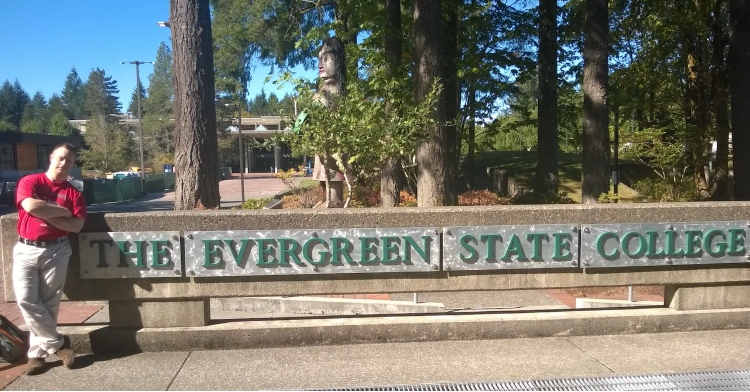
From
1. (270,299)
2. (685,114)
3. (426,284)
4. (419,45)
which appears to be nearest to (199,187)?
(270,299)

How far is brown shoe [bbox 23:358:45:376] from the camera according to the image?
13.8 ft

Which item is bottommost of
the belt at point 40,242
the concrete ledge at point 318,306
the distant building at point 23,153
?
the concrete ledge at point 318,306

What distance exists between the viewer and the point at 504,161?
786 inches

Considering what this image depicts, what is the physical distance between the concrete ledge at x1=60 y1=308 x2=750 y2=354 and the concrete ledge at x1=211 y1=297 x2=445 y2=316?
71.5 inches

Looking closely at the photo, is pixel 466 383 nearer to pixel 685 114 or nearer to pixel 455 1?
pixel 455 1

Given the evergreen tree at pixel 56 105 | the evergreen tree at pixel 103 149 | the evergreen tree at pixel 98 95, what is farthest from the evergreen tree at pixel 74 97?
the evergreen tree at pixel 103 149

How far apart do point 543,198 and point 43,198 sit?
986 centimetres

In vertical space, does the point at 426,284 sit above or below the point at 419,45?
below

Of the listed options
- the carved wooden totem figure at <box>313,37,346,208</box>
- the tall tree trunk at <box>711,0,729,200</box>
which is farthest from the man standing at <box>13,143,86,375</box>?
the tall tree trunk at <box>711,0,729,200</box>

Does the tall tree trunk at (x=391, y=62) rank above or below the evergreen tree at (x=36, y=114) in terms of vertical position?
below

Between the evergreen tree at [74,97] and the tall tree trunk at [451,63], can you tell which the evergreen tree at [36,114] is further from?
the tall tree trunk at [451,63]

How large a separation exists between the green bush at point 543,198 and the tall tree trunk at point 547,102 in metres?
0.44

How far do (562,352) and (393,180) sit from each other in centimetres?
689

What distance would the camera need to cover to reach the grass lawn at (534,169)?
1383cm
